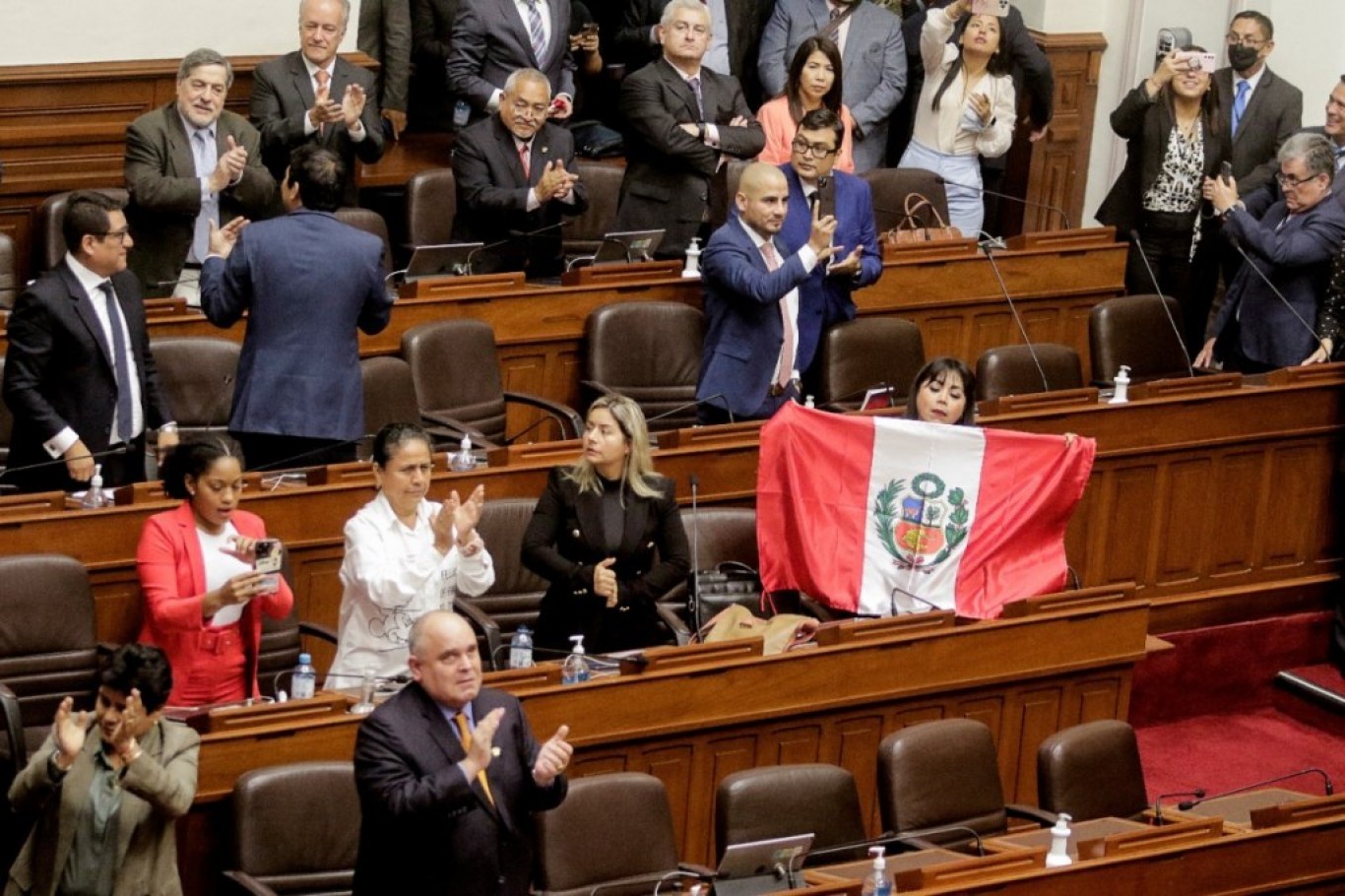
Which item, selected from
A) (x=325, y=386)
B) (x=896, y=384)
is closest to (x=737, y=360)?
(x=896, y=384)

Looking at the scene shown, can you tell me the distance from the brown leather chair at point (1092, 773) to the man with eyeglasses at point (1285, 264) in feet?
5.91

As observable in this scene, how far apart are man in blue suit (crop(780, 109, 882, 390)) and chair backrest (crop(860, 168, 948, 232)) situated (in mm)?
748

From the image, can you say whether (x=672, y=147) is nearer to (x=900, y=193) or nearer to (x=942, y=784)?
(x=900, y=193)

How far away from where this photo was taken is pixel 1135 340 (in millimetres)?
6285

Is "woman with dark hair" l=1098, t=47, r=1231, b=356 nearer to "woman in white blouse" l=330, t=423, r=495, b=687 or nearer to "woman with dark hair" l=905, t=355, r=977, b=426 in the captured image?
"woman with dark hair" l=905, t=355, r=977, b=426

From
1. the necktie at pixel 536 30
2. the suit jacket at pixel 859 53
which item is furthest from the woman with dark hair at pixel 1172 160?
the necktie at pixel 536 30

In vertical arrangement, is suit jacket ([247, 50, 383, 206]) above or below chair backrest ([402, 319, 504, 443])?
above

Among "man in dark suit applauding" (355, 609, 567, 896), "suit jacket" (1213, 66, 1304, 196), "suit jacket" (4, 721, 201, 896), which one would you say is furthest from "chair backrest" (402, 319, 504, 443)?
"suit jacket" (1213, 66, 1304, 196)

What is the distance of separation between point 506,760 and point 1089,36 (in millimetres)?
4546

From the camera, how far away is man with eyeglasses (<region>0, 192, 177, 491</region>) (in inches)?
186

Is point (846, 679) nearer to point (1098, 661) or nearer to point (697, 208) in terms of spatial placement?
point (1098, 661)

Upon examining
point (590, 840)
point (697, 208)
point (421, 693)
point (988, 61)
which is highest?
point (988, 61)

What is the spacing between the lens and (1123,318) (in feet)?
20.6

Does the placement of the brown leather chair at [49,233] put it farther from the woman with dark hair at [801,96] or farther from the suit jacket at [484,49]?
the woman with dark hair at [801,96]
